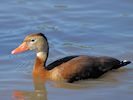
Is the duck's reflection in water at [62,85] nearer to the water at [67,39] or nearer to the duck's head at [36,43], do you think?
the water at [67,39]

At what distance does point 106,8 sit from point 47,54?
4369 mm

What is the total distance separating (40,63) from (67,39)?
1958mm

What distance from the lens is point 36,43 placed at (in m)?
11.1

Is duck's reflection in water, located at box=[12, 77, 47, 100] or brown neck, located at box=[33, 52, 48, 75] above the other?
brown neck, located at box=[33, 52, 48, 75]

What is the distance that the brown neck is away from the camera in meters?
11.0

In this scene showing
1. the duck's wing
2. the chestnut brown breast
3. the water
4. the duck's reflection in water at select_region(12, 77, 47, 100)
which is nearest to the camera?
the duck's reflection in water at select_region(12, 77, 47, 100)

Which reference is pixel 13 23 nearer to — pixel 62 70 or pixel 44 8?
pixel 44 8

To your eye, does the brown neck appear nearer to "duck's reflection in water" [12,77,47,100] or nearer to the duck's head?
the duck's head

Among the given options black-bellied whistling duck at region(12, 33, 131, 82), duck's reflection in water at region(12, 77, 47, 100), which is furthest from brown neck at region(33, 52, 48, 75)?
duck's reflection in water at region(12, 77, 47, 100)

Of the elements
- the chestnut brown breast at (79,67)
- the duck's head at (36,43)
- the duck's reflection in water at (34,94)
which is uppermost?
the duck's head at (36,43)

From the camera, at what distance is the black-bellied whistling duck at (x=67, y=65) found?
1077 centimetres

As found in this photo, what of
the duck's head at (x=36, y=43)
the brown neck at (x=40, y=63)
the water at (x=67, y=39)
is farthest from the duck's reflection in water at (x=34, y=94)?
the duck's head at (x=36, y=43)

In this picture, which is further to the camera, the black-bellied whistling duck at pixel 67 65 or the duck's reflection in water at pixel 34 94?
the black-bellied whistling duck at pixel 67 65

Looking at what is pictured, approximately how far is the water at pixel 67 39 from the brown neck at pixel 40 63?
0.15 metres
